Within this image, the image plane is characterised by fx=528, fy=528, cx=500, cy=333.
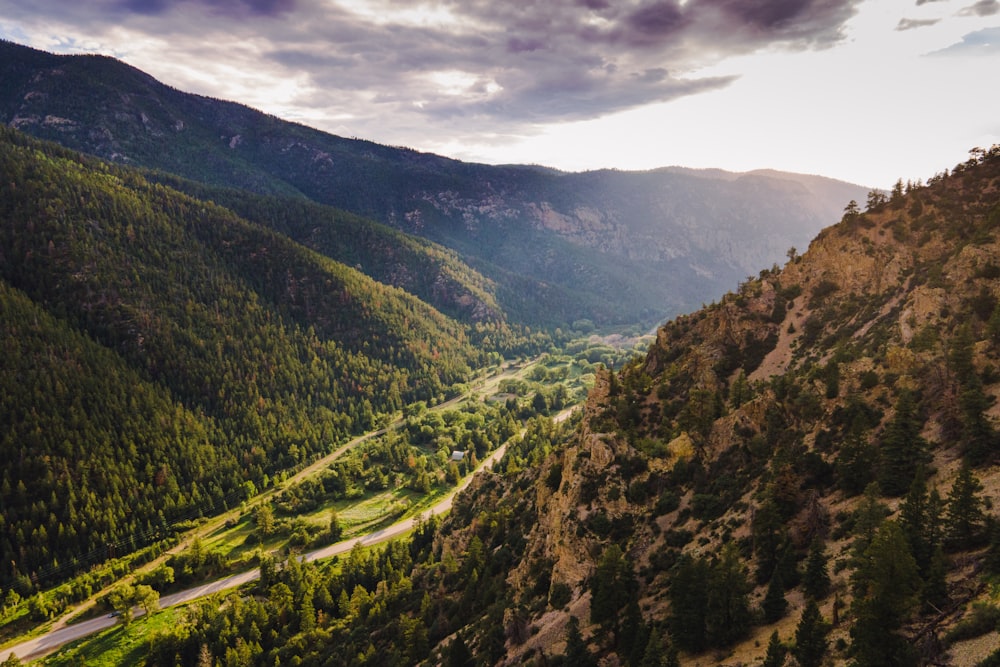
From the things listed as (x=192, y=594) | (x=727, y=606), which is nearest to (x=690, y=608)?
(x=727, y=606)

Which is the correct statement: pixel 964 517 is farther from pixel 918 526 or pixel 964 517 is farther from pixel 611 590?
pixel 611 590

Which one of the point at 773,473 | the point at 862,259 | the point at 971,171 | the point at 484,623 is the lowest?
the point at 484,623

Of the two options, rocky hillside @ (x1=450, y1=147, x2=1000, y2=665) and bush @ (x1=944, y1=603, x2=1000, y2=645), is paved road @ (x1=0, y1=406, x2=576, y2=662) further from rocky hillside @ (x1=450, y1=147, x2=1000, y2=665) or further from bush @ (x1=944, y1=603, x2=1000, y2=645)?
bush @ (x1=944, y1=603, x2=1000, y2=645)

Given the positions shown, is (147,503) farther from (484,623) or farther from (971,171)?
(971,171)

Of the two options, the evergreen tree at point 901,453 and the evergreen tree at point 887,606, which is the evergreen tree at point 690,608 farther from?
the evergreen tree at point 901,453

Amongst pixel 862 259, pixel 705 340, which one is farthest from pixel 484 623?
pixel 862 259

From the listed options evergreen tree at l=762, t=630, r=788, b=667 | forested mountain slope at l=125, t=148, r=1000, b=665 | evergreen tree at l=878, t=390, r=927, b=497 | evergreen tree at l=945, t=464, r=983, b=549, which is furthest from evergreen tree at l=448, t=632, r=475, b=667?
evergreen tree at l=945, t=464, r=983, b=549
